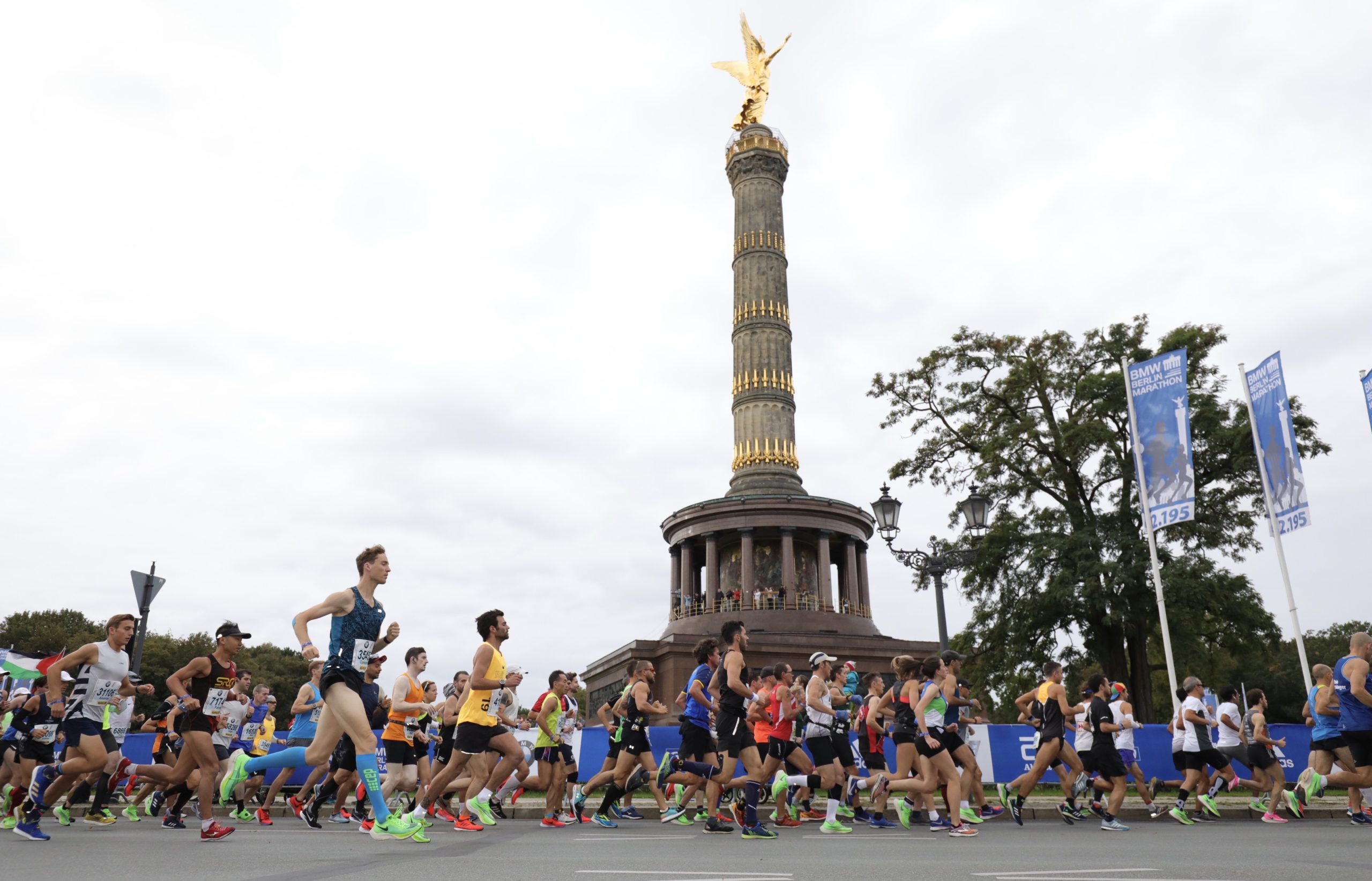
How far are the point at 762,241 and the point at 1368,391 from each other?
2509cm

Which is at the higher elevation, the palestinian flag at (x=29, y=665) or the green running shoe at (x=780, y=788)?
the palestinian flag at (x=29, y=665)

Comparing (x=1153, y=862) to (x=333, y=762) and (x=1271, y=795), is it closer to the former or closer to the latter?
(x=1271, y=795)

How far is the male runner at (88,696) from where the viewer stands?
888cm

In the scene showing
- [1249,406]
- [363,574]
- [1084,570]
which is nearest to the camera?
[363,574]

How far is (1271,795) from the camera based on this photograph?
12039 mm

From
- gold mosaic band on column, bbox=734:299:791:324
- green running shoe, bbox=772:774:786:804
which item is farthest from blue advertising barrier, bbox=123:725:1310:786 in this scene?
gold mosaic band on column, bbox=734:299:791:324

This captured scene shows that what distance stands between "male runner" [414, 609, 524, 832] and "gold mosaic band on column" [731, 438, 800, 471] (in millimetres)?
29304

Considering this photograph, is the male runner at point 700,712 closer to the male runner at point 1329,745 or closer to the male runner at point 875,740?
the male runner at point 875,740

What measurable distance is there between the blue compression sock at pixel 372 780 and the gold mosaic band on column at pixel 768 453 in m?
31.3

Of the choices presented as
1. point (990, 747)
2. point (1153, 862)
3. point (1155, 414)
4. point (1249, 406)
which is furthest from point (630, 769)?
point (1249, 406)

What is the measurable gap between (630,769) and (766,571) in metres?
25.1

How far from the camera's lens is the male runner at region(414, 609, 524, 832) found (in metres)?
8.60

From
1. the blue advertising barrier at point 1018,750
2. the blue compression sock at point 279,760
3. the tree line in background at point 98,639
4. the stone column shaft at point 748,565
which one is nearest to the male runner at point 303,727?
the blue compression sock at point 279,760

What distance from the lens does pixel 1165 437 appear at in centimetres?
1914
